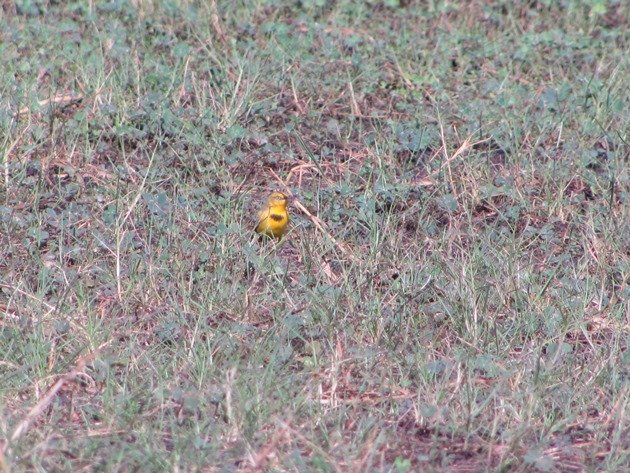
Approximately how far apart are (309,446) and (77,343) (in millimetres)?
1133

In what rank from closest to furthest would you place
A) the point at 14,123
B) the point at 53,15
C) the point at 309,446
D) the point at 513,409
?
the point at 309,446 → the point at 513,409 → the point at 14,123 → the point at 53,15

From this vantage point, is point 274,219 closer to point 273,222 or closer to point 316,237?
point 273,222

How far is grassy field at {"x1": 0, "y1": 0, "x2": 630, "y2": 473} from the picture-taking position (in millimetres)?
3898

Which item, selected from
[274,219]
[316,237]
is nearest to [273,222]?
[274,219]

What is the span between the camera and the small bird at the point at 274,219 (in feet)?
17.5

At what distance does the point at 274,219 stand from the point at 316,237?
9.2 inches

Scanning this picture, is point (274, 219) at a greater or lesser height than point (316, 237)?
greater

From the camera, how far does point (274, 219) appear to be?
536 cm

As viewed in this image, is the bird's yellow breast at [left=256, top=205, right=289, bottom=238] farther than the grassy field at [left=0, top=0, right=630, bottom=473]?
Yes

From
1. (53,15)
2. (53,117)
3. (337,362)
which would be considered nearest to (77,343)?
(337,362)

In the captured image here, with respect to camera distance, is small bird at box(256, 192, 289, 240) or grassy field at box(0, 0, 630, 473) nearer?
grassy field at box(0, 0, 630, 473)

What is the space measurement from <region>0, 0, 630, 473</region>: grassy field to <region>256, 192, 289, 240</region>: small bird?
76 millimetres

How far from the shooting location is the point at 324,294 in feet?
15.7

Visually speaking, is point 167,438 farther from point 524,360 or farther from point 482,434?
point 524,360
